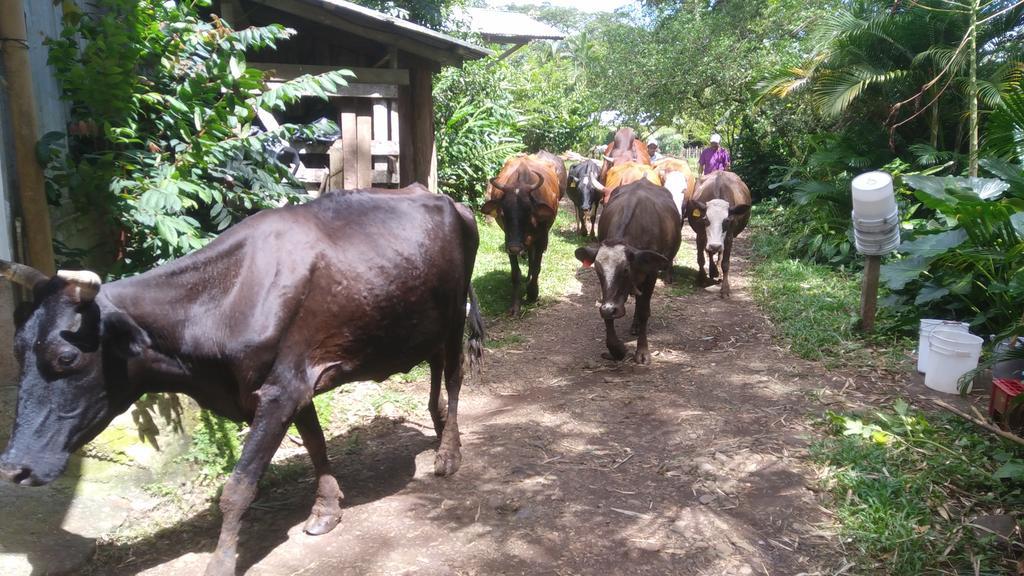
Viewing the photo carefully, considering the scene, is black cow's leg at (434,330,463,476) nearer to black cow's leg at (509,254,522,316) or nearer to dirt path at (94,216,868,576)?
dirt path at (94,216,868,576)

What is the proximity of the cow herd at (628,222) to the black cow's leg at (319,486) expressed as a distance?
10.2 ft

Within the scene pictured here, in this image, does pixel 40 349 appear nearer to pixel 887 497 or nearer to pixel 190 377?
pixel 190 377

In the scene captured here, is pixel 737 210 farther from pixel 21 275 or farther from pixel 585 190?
pixel 21 275

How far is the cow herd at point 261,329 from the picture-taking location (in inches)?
123

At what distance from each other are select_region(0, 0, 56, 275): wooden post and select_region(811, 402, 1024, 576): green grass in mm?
4569

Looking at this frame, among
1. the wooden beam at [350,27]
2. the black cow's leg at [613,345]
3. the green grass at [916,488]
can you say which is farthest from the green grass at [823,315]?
the wooden beam at [350,27]

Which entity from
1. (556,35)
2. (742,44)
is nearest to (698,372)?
(742,44)

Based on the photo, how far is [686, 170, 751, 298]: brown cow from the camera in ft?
31.3

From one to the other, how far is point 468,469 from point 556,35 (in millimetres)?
23136

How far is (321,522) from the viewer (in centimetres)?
407

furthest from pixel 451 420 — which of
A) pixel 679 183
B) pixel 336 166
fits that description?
pixel 679 183

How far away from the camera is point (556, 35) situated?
2562cm

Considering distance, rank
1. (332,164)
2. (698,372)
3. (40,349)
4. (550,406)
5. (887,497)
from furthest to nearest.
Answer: (332,164)
(698,372)
(550,406)
(887,497)
(40,349)

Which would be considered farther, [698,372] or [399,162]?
[399,162]
